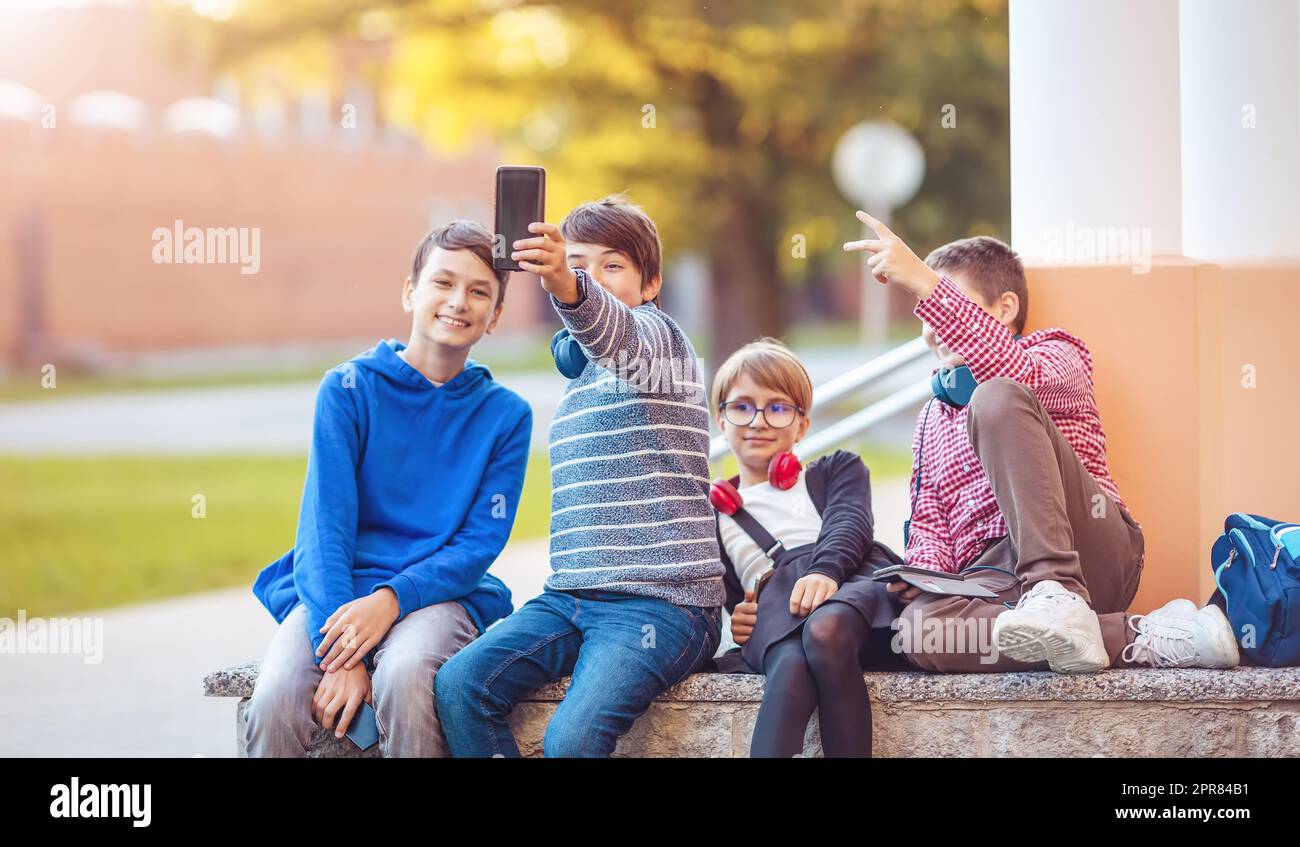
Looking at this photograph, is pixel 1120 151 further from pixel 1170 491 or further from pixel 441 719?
pixel 441 719

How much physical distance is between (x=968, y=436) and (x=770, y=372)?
52cm

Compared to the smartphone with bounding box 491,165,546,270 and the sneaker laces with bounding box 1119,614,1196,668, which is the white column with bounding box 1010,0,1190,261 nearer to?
the sneaker laces with bounding box 1119,614,1196,668

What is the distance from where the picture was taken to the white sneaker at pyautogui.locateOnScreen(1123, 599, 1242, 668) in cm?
310

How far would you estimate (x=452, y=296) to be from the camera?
333 cm

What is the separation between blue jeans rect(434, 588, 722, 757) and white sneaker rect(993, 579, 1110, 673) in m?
0.69

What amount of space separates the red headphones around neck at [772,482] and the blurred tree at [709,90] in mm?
10276

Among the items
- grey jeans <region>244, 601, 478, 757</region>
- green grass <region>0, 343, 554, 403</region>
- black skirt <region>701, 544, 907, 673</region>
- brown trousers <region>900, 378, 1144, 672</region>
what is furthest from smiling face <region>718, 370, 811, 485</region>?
green grass <region>0, 343, 554, 403</region>

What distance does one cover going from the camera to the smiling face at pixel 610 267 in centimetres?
323

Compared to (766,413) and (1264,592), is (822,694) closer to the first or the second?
(766,413)

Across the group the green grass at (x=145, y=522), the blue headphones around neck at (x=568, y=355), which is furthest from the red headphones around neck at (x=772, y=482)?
the green grass at (x=145, y=522)

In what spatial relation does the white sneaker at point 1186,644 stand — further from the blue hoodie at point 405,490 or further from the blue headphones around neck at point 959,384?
the blue hoodie at point 405,490

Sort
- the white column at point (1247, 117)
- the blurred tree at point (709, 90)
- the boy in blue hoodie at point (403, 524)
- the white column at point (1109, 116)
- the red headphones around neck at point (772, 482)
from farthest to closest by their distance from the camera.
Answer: the blurred tree at point (709, 90), the white column at point (1247, 117), the white column at point (1109, 116), the red headphones around neck at point (772, 482), the boy in blue hoodie at point (403, 524)

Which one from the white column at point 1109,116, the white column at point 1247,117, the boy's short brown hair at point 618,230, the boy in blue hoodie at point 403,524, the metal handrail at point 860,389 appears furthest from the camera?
the metal handrail at point 860,389
